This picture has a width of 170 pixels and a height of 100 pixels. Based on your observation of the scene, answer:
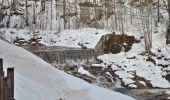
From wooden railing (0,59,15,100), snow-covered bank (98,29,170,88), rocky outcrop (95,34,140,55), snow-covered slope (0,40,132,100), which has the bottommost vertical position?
snow-covered bank (98,29,170,88)

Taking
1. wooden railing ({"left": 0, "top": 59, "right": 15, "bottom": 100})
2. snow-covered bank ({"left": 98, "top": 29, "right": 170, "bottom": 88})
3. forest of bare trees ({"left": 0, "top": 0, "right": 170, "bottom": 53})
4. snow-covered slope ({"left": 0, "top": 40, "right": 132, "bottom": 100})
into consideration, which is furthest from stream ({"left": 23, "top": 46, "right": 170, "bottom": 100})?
wooden railing ({"left": 0, "top": 59, "right": 15, "bottom": 100})

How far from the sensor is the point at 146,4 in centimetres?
2489

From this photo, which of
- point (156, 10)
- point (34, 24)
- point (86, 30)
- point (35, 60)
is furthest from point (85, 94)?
point (156, 10)

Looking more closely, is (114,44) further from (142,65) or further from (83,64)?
(83,64)

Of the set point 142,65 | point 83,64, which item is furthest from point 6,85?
point 142,65

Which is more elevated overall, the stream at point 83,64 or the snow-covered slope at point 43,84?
the snow-covered slope at point 43,84

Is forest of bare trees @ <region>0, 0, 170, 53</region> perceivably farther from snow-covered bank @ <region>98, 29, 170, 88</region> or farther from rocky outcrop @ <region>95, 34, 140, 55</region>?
snow-covered bank @ <region>98, 29, 170, 88</region>

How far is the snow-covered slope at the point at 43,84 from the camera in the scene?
4410mm

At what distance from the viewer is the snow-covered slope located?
174 inches

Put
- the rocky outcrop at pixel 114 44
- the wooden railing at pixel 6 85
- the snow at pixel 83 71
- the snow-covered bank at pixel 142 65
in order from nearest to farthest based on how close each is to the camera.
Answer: the wooden railing at pixel 6 85
the snow at pixel 83 71
the snow-covered bank at pixel 142 65
the rocky outcrop at pixel 114 44

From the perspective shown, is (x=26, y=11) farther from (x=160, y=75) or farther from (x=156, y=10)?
(x=160, y=75)

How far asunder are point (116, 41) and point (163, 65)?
361 cm

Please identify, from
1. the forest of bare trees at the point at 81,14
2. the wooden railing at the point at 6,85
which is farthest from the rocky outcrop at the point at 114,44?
the wooden railing at the point at 6,85

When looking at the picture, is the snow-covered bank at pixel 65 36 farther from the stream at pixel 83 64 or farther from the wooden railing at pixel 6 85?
the wooden railing at pixel 6 85
